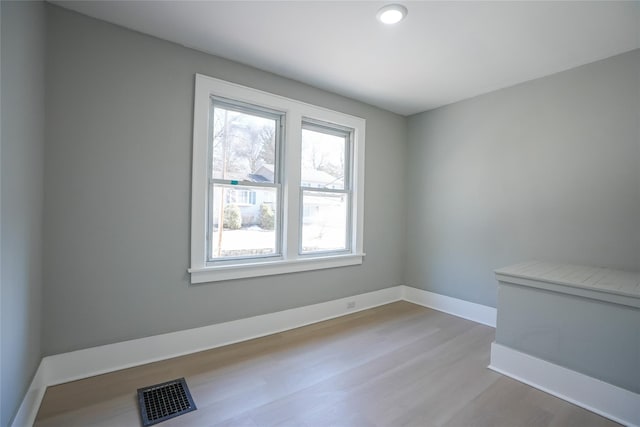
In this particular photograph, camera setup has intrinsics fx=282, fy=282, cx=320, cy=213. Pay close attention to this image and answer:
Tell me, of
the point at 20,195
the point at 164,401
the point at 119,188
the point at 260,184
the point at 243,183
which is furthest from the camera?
the point at 260,184

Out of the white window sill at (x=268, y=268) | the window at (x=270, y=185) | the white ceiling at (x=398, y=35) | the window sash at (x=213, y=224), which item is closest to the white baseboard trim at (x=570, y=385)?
the white window sill at (x=268, y=268)

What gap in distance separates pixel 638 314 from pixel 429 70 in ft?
8.19

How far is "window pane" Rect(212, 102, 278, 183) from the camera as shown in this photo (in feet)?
8.91

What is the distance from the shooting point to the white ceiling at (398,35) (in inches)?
77.6

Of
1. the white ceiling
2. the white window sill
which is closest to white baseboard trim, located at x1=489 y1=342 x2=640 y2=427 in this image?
the white window sill

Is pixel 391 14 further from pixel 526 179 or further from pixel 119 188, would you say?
pixel 119 188

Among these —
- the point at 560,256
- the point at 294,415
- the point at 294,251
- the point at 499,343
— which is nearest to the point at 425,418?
the point at 294,415

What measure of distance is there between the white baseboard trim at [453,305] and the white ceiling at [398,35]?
259 cm

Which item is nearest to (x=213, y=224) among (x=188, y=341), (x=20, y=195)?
(x=188, y=341)

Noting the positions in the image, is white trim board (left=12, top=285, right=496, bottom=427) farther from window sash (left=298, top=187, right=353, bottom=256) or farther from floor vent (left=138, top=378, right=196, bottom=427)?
window sash (left=298, top=187, right=353, bottom=256)

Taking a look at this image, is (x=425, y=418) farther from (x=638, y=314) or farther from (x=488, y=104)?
(x=488, y=104)

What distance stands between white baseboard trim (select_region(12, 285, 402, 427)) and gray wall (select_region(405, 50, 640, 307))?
5.76 ft

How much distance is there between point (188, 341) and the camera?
8.12ft

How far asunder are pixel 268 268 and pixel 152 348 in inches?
45.9
